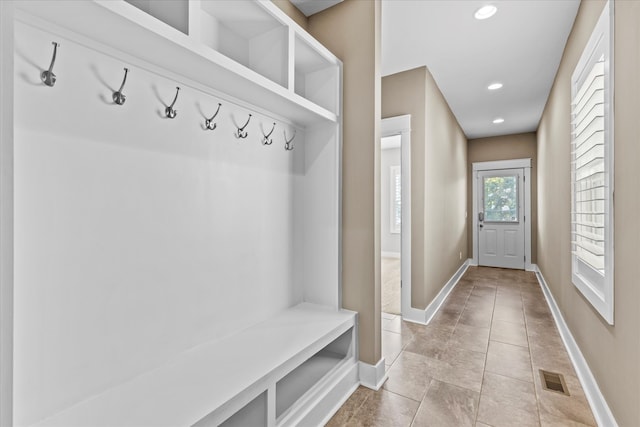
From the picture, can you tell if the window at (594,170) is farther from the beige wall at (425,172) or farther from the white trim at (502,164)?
the white trim at (502,164)

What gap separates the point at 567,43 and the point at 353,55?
2.18 m

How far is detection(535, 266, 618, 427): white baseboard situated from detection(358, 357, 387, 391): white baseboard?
45.7 inches

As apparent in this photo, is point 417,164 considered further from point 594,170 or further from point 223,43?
point 223,43

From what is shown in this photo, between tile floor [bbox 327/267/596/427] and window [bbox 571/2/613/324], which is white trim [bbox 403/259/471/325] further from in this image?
window [bbox 571/2/613/324]

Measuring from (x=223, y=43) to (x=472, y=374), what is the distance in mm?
2620

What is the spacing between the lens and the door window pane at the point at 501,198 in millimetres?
5953

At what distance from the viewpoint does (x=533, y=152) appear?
580 centimetres

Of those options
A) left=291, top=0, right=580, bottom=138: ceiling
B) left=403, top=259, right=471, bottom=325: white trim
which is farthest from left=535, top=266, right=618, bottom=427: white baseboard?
left=291, top=0, right=580, bottom=138: ceiling

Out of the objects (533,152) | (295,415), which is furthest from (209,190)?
(533,152)

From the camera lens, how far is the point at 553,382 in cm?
206

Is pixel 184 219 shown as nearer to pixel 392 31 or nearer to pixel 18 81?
pixel 18 81

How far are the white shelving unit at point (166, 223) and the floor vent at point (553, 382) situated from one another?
1.28 meters

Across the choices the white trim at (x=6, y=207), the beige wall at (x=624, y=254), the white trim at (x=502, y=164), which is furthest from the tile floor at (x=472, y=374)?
the white trim at (x=502, y=164)

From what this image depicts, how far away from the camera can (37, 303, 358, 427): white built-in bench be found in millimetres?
1046
